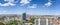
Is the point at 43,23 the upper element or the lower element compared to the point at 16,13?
lower

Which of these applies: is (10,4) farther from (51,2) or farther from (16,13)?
(51,2)

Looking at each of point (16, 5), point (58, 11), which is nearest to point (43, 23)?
point (58, 11)

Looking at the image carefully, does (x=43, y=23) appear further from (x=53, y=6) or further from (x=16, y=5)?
(x=16, y=5)

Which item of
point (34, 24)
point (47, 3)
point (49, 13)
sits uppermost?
point (47, 3)

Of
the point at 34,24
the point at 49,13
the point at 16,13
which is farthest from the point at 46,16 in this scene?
the point at 16,13
